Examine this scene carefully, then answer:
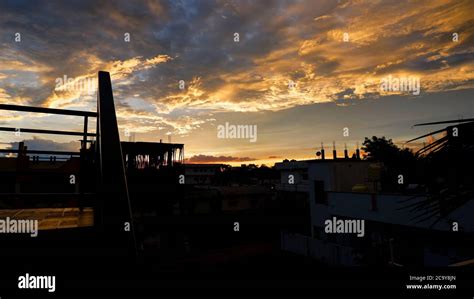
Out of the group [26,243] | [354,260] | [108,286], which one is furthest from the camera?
[354,260]

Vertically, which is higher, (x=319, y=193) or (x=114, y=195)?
(x=114, y=195)

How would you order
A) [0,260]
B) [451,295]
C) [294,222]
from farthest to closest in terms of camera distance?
[294,222]
[0,260]
[451,295]

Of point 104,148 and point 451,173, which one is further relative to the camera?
point 451,173

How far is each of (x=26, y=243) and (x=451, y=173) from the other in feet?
10.5

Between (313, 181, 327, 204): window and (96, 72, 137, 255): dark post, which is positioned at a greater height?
(96, 72, 137, 255): dark post

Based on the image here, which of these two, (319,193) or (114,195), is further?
(319,193)

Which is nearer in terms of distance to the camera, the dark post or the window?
the dark post

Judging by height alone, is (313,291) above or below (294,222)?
above

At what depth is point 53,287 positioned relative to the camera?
1466mm

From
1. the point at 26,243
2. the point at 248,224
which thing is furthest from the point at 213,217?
the point at 26,243

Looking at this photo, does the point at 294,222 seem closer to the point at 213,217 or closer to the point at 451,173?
the point at 213,217

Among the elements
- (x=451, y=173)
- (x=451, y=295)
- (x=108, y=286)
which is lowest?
(x=451, y=295)

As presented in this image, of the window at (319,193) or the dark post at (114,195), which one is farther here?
the window at (319,193)

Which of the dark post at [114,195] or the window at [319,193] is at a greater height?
the dark post at [114,195]
